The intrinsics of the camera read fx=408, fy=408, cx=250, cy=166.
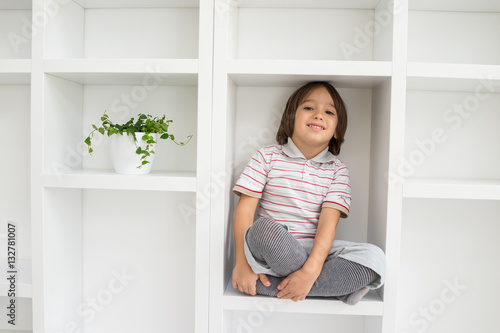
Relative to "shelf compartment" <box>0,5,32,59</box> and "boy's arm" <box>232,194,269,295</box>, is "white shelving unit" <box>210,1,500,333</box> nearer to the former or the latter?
"boy's arm" <box>232,194,269,295</box>

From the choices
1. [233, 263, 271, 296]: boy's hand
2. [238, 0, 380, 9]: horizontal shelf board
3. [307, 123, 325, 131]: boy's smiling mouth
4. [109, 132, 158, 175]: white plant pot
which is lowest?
[233, 263, 271, 296]: boy's hand

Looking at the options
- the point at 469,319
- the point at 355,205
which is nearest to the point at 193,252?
the point at 355,205

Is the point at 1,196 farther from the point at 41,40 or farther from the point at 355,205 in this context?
the point at 355,205

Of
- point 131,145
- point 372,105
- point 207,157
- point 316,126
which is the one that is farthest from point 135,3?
point 372,105

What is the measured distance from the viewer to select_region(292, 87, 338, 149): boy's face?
1.10 metres

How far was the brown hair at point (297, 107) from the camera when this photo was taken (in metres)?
1.14

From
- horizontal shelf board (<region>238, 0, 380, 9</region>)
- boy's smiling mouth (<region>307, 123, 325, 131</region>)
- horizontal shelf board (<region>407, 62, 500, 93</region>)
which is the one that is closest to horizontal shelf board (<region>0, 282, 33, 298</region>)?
boy's smiling mouth (<region>307, 123, 325, 131</region>)

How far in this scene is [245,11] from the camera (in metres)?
1.26

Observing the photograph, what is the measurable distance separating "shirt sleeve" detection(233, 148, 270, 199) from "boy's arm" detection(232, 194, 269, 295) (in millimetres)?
19

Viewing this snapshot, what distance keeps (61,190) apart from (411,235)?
1051 millimetres

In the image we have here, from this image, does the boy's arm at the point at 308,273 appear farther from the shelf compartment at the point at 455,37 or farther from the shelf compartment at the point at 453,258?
the shelf compartment at the point at 455,37

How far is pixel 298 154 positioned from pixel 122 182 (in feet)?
1.57

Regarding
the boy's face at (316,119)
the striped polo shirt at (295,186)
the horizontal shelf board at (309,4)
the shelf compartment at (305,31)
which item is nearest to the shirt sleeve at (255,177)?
the striped polo shirt at (295,186)

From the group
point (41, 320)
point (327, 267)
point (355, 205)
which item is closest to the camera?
point (327, 267)
